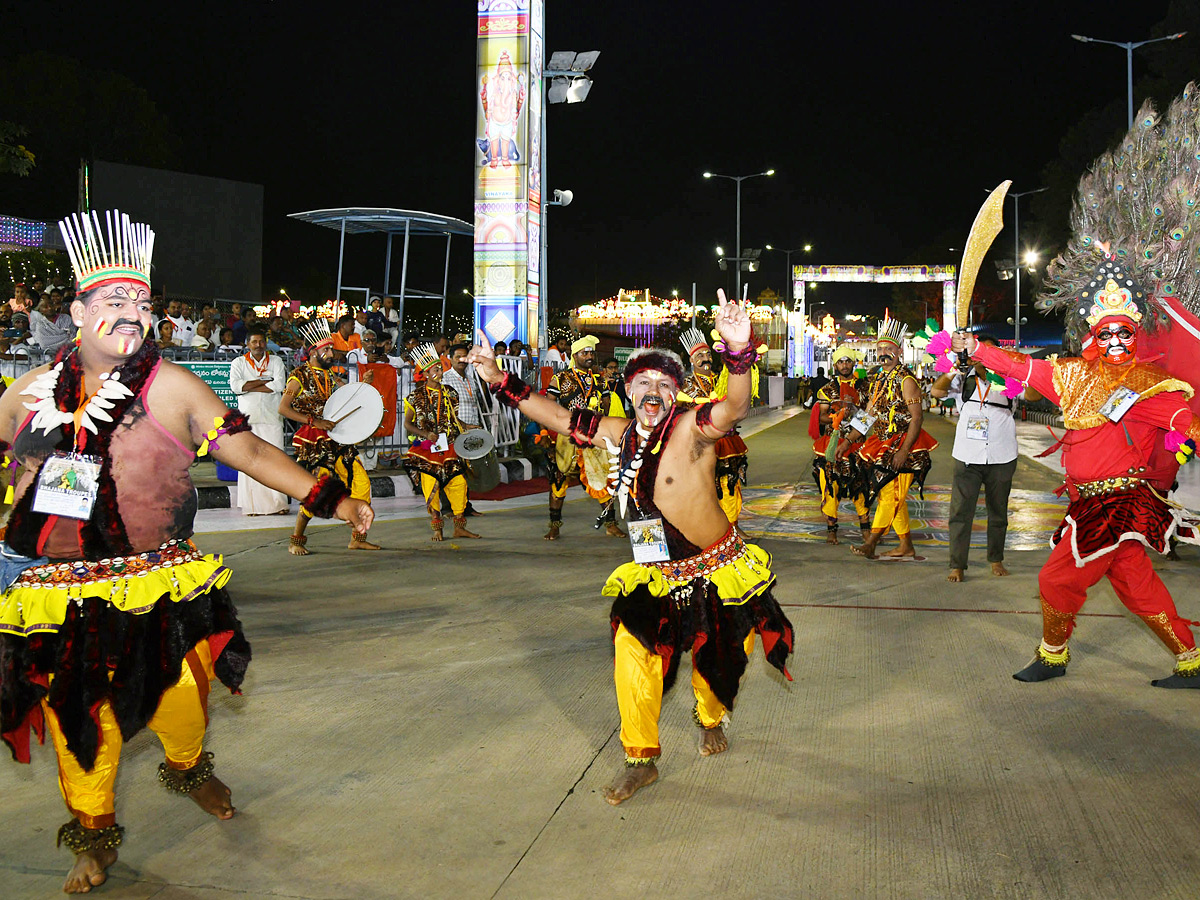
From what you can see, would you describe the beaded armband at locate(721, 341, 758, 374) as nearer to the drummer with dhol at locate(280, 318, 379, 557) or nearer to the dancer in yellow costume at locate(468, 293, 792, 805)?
the dancer in yellow costume at locate(468, 293, 792, 805)

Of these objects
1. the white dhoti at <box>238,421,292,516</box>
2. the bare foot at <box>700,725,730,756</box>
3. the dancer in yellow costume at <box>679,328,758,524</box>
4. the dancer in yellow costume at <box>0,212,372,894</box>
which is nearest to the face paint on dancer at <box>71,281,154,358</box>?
the dancer in yellow costume at <box>0,212,372,894</box>

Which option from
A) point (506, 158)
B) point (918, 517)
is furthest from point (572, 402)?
point (506, 158)

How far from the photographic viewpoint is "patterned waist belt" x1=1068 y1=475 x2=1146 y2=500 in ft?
17.4

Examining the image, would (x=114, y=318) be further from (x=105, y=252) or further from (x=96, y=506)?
(x=96, y=506)

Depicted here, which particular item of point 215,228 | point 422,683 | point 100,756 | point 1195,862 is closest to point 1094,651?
point 1195,862

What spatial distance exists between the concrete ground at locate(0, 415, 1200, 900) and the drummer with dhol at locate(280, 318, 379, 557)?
85.2 inches

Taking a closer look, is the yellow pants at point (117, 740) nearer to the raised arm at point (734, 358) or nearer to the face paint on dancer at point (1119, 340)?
the raised arm at point (734, 358)

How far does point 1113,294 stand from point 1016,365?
0.59 m

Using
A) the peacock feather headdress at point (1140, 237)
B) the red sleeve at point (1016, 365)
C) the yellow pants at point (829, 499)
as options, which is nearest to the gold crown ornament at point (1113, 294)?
the peacock feather headdress at point (1140, 237)

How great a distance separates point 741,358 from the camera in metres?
3.88

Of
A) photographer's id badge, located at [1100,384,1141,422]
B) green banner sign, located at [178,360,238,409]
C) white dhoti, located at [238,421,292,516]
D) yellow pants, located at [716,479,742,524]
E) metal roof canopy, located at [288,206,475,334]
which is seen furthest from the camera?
metal roof canopy, located at [288,206,475,334]

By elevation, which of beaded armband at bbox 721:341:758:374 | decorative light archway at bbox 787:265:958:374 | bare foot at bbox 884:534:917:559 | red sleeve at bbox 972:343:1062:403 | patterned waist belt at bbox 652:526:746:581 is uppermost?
decorative light archway at bbox 787:265:958:374

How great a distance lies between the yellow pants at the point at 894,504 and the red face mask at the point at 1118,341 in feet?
11.8

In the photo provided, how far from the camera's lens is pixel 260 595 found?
763 centimetres
